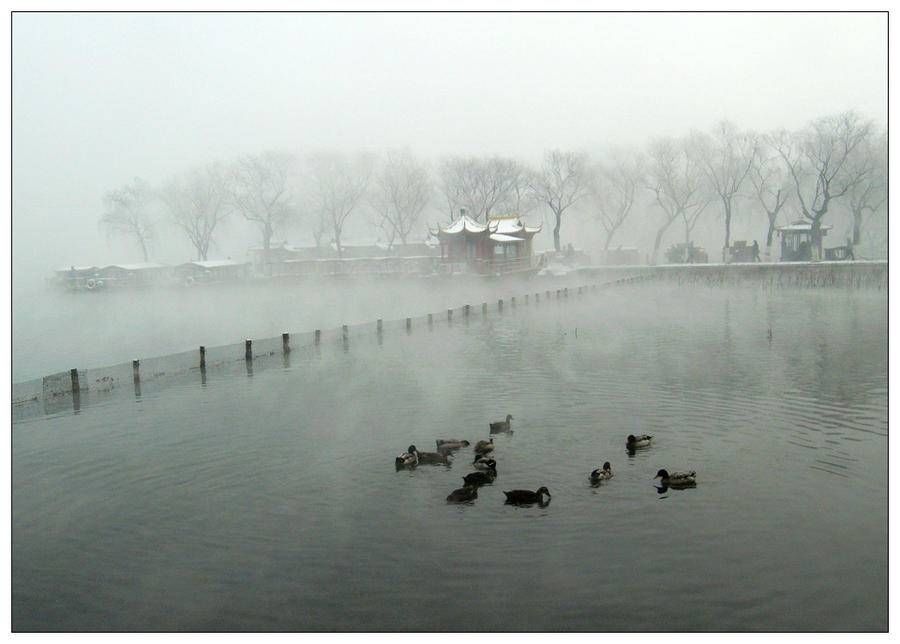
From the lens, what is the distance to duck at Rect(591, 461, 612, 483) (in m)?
14.1

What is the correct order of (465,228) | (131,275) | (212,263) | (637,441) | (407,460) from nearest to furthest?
(407,460) < (637,441) < (465,228) < (131,275) < (212,263)

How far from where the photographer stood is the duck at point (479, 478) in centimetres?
1398

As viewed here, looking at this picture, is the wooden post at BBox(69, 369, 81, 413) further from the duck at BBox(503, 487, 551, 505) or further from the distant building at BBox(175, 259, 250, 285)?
the distant building at BBox(175, 259, 250, 285)

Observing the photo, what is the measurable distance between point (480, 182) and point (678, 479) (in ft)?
290

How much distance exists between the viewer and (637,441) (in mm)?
16438

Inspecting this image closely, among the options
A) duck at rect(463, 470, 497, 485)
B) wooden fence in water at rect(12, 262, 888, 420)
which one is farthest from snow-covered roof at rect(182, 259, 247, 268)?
duck at rect(463, 470, 497, 485)

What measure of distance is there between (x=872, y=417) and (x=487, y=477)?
36.9 feet

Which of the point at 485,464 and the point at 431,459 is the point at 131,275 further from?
the point at 485,464

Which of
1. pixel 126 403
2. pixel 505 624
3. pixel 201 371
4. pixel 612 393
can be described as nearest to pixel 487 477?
pixel 505 624

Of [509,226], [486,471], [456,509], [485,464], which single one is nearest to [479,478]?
[486,471]

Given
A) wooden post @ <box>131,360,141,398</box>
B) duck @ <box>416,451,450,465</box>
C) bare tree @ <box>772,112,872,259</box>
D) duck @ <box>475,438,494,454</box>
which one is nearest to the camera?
duck @ <box>416,451,450,465</box>

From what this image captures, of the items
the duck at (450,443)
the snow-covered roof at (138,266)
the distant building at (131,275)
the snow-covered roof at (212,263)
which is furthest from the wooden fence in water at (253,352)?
the snow-covered roof at (138,266)

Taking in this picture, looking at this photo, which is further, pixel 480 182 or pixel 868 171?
pixel 480 182

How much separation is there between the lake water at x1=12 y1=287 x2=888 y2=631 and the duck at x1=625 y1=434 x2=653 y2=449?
1.16 ft
